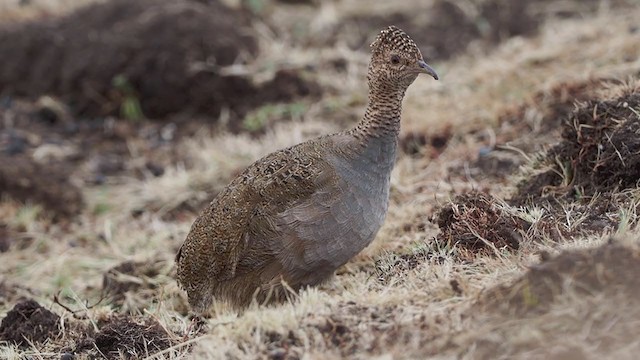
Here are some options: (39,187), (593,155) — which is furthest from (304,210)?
(39,187)

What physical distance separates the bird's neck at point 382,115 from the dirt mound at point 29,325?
1.95 metres

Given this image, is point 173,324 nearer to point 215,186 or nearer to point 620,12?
point 215,186

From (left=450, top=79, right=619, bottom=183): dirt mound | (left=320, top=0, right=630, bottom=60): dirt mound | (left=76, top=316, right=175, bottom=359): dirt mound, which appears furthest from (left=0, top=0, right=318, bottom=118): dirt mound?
(left=76, top=316, right=175, bottom=359): dirt mound

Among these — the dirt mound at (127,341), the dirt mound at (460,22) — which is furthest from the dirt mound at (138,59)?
the dirt mound at (127,341)

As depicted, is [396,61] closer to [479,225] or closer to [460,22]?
[479,225]

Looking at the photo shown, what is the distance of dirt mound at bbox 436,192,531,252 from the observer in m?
5.04

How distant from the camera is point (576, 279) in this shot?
3879mm

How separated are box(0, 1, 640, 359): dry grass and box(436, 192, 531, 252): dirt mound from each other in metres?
0.09

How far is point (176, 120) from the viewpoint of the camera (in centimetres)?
1117

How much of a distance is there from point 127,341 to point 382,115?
179 centimetres

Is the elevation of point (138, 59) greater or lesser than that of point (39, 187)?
greater

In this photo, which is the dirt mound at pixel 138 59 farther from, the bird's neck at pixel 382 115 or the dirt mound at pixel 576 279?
the dirt mound at pixel 576 279

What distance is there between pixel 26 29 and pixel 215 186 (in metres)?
4.86

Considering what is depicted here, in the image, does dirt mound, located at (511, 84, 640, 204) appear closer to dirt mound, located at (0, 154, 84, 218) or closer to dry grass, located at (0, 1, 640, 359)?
dry grass, located at (0, 1, 640, 359)
